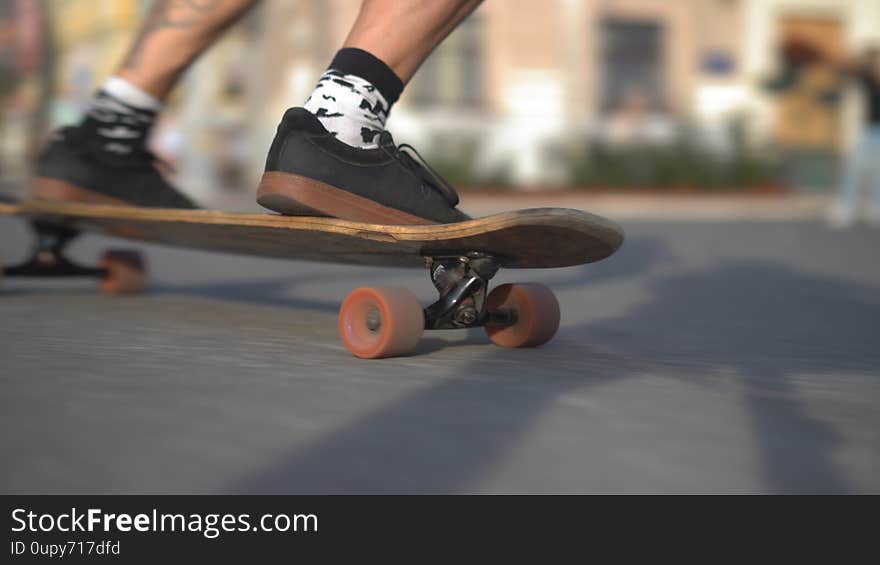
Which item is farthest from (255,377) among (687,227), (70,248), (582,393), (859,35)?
(859,35)

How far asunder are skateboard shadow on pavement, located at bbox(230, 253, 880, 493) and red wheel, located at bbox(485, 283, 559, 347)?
40mm

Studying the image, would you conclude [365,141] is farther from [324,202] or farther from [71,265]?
[71,265]

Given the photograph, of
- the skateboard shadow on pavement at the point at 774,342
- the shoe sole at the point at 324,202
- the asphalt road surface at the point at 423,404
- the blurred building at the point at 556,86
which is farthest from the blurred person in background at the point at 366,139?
the blurred building at the point at 556,86

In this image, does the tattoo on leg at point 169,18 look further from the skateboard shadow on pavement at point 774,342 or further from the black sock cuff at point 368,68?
the skateboard shadow on pavement at point 774,342

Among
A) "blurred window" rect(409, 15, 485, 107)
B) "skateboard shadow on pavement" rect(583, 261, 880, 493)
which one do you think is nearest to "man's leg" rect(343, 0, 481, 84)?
"skateboard shadow on pavement" rect(583, 261, 880, 493)

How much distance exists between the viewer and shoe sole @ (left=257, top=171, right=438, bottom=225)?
222 cm

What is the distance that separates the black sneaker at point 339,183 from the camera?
2.23m

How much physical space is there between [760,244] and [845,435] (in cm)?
598

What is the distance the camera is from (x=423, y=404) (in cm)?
176

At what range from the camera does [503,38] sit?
15.4 m

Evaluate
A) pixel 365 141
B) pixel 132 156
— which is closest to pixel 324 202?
pixel 365 141

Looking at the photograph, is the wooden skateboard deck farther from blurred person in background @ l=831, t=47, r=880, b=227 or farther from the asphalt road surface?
blurred person in background @ l=831, t=47, r=880, b=227
